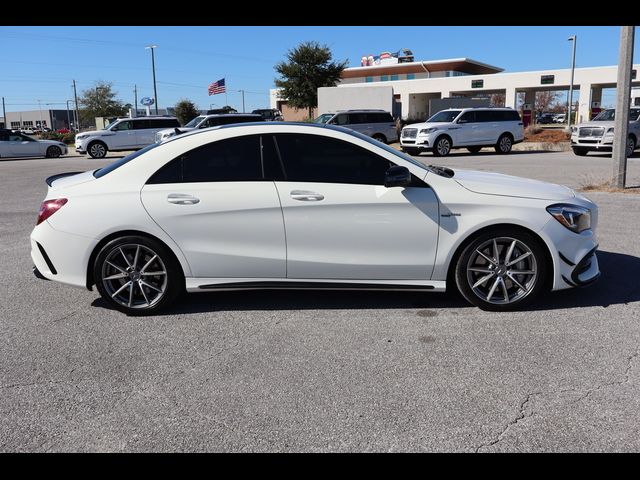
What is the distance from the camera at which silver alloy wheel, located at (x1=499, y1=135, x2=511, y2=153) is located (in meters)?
24.7

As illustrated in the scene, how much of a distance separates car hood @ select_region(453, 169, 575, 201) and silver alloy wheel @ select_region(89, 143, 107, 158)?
24299 millimetres

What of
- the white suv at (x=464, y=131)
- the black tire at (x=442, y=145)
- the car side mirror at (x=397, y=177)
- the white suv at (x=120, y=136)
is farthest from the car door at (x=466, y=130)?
the car side mirror at (x=397, y=177)

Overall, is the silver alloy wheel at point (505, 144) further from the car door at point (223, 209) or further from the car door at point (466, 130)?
the car door at point (223, 209)

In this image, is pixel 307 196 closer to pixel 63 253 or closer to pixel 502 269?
pixel 502 269

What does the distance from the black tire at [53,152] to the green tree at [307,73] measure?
26274 mm

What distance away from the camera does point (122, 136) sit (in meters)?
26.7

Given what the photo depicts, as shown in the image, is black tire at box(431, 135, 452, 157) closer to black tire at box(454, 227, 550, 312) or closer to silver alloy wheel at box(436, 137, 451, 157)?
silver alloy wheel at box(436, 137, 451, 157)

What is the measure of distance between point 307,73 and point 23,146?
28342 mm

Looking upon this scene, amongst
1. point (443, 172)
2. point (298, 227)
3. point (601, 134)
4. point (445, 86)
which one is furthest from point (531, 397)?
point (445, 86)

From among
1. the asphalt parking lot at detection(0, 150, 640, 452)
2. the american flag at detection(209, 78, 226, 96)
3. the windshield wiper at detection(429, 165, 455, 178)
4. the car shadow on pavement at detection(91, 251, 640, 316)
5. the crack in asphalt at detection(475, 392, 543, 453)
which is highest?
the american flag at detection(209, 78, 226, 96)

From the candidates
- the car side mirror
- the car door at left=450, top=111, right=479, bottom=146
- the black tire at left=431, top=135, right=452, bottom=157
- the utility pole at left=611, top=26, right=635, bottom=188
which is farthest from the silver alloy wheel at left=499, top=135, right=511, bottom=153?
the car side mirror

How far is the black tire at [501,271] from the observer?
184 inches

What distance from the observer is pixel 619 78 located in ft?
37.1
